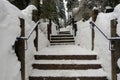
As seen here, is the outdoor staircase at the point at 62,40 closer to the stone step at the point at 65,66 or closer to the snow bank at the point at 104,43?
the snow bank at the point at 104,43

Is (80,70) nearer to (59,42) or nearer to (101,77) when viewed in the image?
(101,77)

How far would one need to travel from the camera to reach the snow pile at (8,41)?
13.1 ft

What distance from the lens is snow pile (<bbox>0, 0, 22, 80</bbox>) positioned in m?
4.00

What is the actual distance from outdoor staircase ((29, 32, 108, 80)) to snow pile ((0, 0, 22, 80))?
42.9 inches

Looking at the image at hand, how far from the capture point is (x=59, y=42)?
33.5 feet

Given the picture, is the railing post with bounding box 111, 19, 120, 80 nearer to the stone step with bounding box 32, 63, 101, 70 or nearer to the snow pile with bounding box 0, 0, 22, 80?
the stone step with bounding box 32, 63, 101, 70

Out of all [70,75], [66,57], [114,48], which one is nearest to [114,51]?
[114,48]

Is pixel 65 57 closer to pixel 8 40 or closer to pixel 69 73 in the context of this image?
pixel 69 73

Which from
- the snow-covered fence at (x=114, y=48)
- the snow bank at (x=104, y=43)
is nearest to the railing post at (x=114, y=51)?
the snow-covered fence at (x=114, y=48)

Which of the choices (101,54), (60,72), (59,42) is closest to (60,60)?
(60,72)

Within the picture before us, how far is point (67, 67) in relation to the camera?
5.89 meters

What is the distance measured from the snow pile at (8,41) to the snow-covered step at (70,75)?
967 millimetres

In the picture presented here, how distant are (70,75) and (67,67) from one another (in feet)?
1.41

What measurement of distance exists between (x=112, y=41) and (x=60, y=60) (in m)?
1.76
